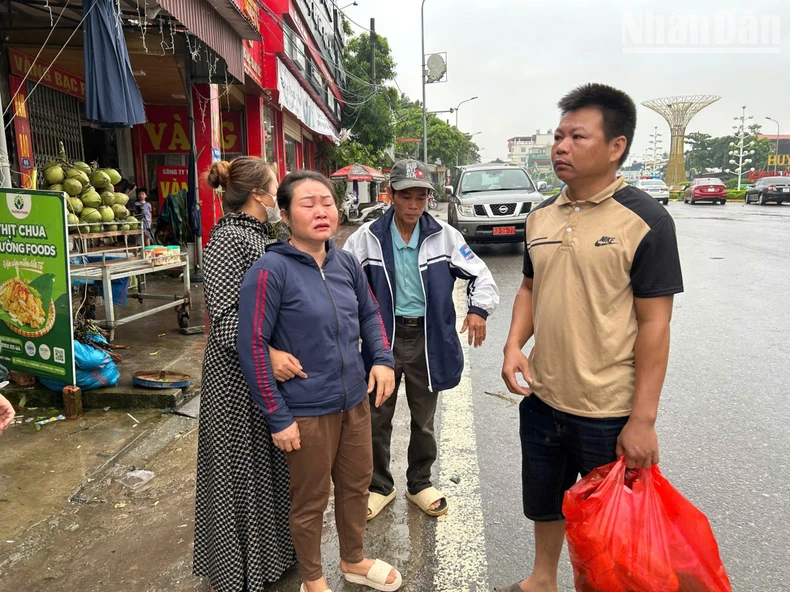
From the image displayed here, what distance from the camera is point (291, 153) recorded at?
59.6 ft

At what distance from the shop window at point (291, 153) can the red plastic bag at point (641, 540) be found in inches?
629

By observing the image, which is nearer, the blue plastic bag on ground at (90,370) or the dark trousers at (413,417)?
the dark trousers at (413,417)

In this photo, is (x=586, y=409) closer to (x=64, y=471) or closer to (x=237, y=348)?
(x=237, y=348)

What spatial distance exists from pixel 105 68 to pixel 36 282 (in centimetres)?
188

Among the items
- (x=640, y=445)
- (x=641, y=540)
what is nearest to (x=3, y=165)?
(x=640, y=445)

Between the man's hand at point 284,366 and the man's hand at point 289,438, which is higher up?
the man's hand at point 284,366

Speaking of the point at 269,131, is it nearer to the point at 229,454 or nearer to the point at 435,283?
the point at 435,283

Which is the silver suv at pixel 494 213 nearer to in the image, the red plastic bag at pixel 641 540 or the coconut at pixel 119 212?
Answer: the coconut at pixel 119 212

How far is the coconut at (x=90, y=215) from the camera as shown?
4730mm

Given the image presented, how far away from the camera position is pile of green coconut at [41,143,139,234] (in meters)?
4.70

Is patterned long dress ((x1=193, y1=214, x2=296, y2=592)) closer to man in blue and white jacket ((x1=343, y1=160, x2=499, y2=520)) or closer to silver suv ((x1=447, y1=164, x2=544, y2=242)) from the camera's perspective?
man in blue and white jacket ((x1=343, y1=160, x2=499, y2=520))

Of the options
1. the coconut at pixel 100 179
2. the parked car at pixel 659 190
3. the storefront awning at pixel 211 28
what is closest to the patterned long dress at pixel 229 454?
the coconut at pixel 100 179

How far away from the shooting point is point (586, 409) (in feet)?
6.07

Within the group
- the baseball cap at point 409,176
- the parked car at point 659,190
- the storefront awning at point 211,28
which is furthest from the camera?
the parked car at point 659,190
